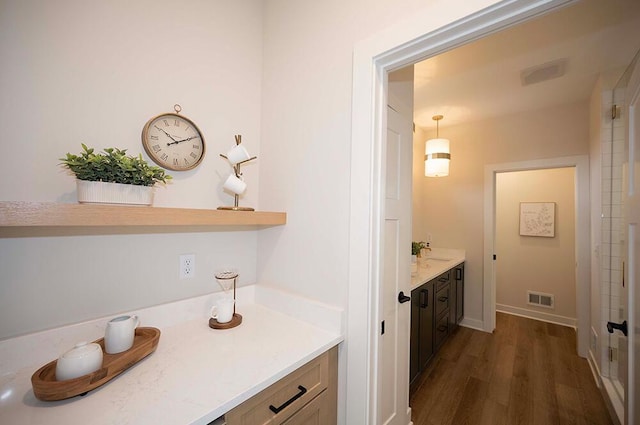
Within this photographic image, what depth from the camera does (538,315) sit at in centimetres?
360

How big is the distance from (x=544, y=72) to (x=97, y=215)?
3.28 meters

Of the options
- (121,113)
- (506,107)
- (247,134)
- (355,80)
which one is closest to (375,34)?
(355,80)

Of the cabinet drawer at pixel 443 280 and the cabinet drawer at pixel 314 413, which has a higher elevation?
the cabinet drawer at pixel 443 280

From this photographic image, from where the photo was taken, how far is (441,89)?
8.41 feet

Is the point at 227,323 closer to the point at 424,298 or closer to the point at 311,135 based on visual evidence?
the point at 311,135

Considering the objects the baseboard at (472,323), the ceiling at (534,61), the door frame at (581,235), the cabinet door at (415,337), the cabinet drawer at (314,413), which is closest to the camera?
the cabinet drawer at (314,413)

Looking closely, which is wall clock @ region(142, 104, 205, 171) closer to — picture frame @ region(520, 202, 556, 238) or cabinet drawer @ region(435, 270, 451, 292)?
cabinet drawer @ region(435, 270, 451, 292)

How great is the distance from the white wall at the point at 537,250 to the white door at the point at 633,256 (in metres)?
2.98

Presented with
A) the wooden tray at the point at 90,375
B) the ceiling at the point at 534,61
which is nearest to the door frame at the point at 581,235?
the ceiling at the point at 534,61

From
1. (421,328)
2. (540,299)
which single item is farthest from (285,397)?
(540,299)

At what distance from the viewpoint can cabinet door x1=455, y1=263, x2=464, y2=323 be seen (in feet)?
10.2

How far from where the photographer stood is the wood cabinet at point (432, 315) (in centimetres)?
198

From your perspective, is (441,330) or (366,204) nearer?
(366,204)

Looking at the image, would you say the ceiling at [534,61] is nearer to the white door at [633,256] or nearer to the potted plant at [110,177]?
the white door at [633,256]
